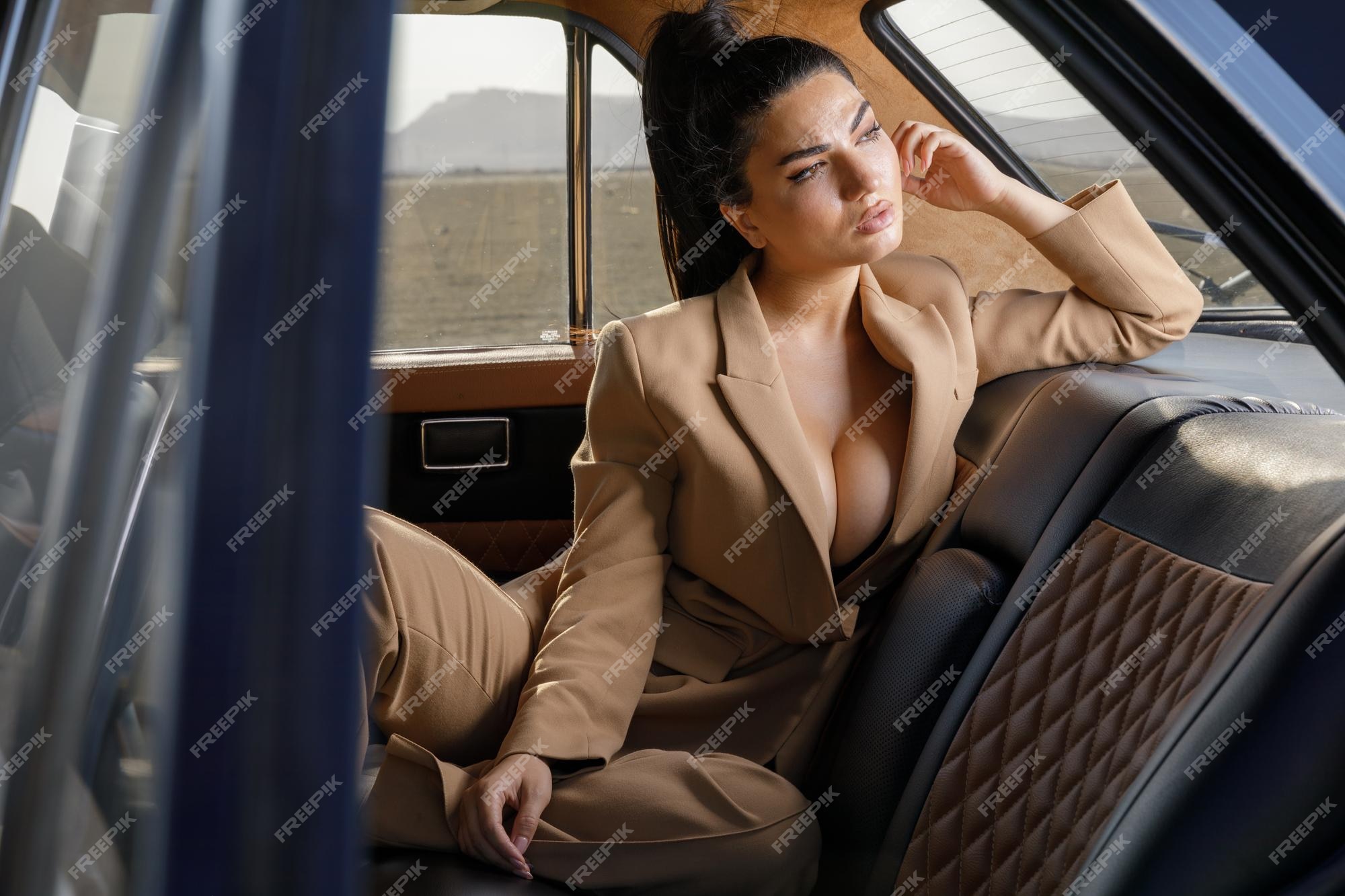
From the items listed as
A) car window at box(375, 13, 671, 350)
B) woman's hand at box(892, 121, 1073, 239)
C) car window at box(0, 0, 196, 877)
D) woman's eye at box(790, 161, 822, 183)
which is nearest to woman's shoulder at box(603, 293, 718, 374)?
woman's eye at box(790, 161, 822, 183)

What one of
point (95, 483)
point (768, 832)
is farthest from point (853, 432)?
point (95, 483)

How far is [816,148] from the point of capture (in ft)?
4.36

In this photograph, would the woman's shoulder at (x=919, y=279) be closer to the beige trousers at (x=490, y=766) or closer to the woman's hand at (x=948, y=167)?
the woman's hand at (x=948, y=167)

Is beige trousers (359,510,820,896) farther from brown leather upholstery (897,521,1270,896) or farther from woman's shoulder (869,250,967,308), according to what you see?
woman's shoulder (869,250,967,308)

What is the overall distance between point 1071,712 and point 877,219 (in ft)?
1.97

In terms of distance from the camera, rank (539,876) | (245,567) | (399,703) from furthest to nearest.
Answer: (399,703), (539,876), (245,567)

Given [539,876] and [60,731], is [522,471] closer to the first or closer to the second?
[539,876]

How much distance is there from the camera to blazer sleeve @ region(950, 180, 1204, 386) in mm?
1396

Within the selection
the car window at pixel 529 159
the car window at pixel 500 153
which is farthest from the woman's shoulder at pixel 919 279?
the car window at pixel 500 153

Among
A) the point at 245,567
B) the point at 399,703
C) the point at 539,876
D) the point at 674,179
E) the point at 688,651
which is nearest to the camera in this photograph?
the point at 245,567

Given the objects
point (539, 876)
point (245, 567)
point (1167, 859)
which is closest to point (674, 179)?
point (539, 876)

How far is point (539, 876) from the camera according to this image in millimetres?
1181

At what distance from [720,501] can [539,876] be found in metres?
0.49

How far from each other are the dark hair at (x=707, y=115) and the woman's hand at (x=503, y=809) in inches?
29.6
